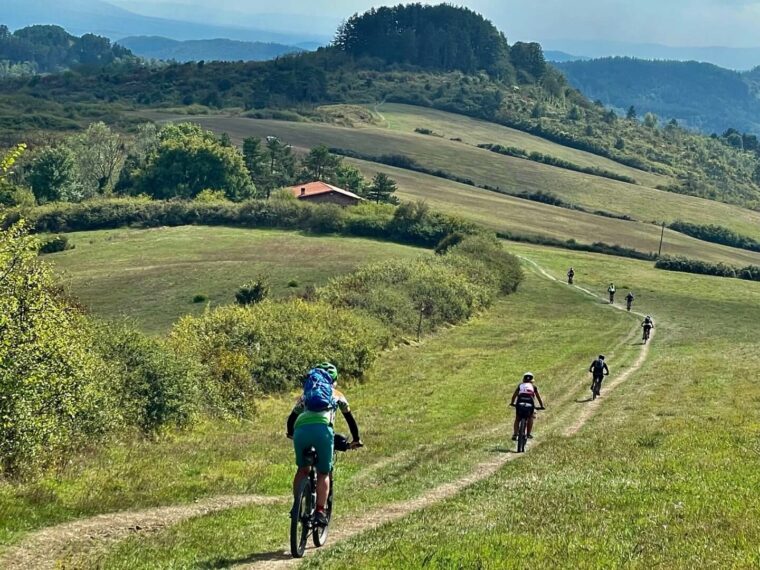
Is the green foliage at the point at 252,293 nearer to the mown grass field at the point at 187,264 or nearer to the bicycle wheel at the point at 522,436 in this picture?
the mown grass field at the point at 187,264

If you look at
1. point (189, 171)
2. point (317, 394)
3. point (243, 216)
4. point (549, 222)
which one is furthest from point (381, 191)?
point (317, 394)

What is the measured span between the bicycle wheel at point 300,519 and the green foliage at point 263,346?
2133cm

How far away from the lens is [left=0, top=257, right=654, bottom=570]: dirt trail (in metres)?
12.0

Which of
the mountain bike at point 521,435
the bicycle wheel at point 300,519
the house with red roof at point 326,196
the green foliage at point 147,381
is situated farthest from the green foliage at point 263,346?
the house with red roof at point 326,196

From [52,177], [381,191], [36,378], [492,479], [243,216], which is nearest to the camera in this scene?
[36,378]

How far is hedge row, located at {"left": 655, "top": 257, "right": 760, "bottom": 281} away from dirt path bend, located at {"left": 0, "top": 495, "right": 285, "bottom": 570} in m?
99.7

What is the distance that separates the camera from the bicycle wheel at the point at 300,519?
12.2 m

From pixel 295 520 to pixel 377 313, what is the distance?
48.9 m

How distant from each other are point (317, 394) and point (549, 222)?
132656 millimetres

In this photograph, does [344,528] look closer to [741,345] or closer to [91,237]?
[741,345]

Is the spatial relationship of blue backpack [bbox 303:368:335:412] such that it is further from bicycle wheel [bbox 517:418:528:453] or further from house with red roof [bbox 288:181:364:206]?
house with red roof [bbox 288:181:364:206]

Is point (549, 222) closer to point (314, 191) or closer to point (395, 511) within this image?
point (314, 191)

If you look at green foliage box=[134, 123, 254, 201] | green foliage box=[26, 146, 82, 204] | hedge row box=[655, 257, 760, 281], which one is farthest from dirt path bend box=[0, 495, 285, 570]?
green foliage box=[26, 146, 82, 204]

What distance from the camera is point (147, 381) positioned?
28.8 meters
